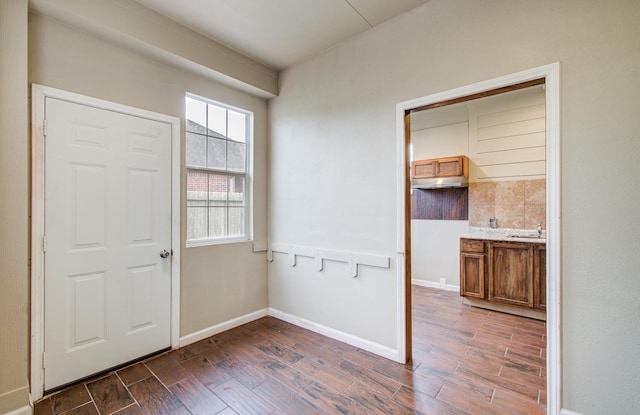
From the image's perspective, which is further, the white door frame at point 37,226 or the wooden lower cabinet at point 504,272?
the wooden lower cabinet at point 504,272

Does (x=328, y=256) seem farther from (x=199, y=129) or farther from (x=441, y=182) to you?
(x=441, y=182)

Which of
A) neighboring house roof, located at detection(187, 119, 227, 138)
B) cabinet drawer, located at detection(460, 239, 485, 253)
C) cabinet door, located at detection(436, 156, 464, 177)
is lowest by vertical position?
cabinet drawer, located at detection(460, 239, 485, 253)

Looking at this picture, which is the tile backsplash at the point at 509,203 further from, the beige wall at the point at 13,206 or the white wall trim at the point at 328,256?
the beige wall at the point at 13,206

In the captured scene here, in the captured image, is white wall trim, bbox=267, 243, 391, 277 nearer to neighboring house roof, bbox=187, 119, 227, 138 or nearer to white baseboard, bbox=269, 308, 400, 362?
white baseboard, bbox=269, 308, 400, 362

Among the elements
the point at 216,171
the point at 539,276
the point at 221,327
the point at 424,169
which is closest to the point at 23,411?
the point at 221,327

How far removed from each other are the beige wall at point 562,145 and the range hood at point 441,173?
91.2 inches

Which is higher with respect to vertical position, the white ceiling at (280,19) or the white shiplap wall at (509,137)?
the white ceiling at (280,19)

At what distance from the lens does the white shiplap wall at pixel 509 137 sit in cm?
397

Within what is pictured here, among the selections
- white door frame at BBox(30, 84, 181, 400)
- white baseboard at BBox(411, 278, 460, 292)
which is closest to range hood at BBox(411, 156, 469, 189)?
white baseboard at BBox(411, 278, 460, 292)

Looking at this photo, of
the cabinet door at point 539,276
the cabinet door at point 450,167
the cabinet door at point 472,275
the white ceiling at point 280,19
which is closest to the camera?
the white ceiling at point 280,19

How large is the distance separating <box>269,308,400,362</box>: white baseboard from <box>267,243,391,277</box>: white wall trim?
24.2 inches

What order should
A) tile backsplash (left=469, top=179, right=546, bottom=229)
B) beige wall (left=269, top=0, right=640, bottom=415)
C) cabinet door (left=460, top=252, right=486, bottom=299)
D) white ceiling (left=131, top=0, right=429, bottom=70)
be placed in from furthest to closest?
tile backsplash (left=469, top=179, right=546, bottom=229) < cabinet door (left=460, top=252, right=486, bottom=299) < white ceiling (left=131, top=0, right=429, bottom=70) < beige wall (left=269, top=0, right=640, bottom=415)

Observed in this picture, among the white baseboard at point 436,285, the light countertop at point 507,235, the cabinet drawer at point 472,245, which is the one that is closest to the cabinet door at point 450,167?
the light countertop at point 507,235

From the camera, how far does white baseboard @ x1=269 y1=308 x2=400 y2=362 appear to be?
2549 mm
